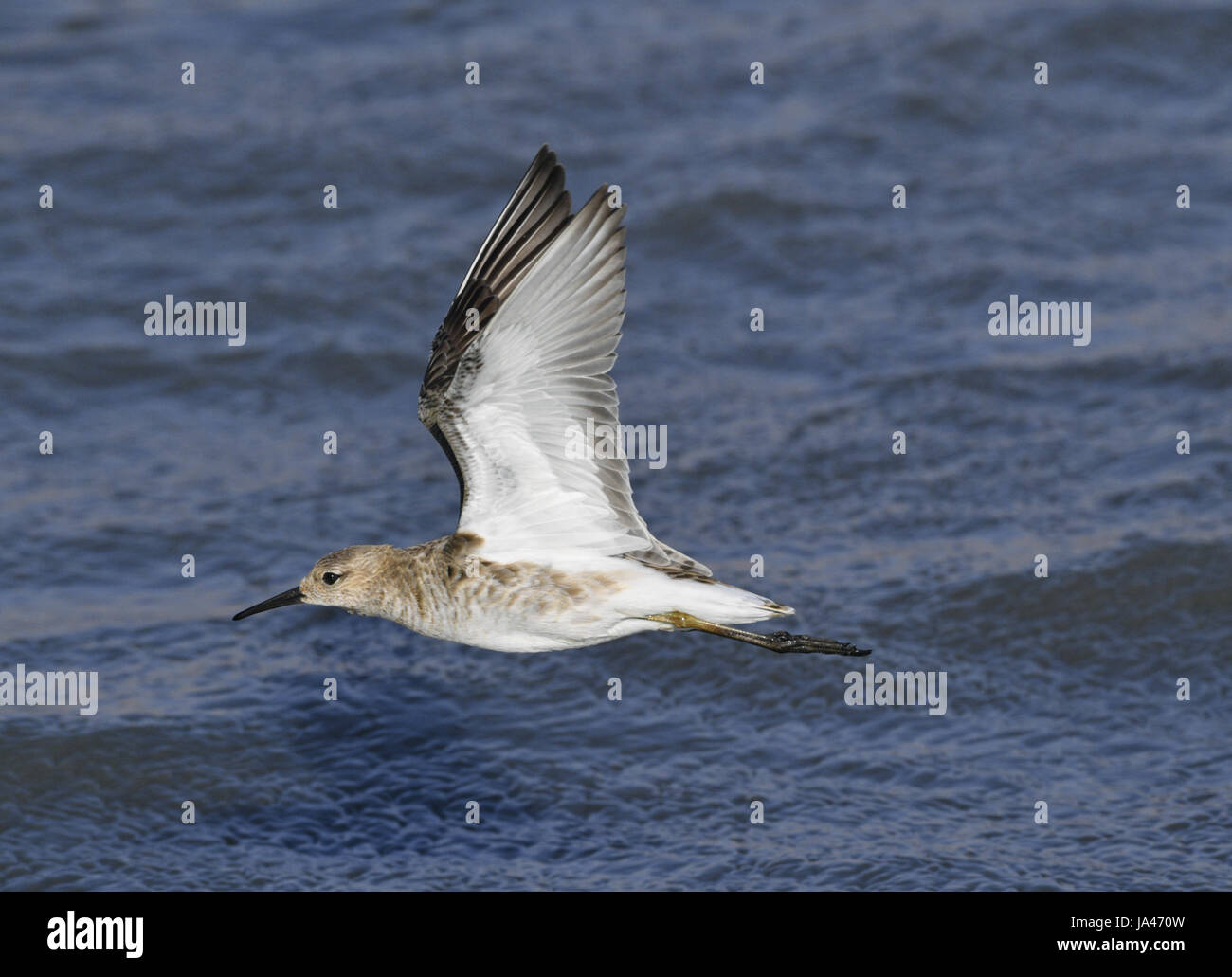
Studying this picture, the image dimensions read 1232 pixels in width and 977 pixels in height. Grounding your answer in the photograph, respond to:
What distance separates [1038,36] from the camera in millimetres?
15852

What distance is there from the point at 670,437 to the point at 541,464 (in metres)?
4.82

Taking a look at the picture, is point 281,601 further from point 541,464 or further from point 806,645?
point 806,645

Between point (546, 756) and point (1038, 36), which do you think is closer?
point (546, 756)

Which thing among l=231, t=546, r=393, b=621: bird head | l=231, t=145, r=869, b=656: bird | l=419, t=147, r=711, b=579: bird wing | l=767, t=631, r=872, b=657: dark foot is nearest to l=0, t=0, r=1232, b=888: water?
l=767, t=631, r=872, b=657: dark foot

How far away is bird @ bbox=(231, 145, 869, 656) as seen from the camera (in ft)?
23.9

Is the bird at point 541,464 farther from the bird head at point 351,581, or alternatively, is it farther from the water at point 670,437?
the water at point 670,437

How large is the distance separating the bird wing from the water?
225cm

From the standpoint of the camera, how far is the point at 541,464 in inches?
298

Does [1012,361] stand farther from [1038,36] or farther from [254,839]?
[254,839]

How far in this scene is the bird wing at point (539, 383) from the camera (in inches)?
286

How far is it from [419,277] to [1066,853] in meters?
6.94

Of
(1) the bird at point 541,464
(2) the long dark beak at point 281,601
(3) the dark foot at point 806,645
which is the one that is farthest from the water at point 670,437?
(1) the bird at point 541,464

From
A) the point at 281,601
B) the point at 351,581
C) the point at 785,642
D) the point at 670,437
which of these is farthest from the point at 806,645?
the point at 670,437

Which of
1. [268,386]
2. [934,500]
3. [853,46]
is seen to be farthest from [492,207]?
[934,500]
